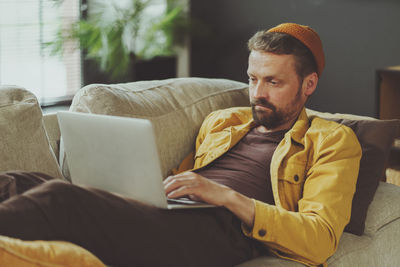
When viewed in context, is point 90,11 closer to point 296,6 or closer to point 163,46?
point 163,46

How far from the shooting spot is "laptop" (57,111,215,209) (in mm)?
1345

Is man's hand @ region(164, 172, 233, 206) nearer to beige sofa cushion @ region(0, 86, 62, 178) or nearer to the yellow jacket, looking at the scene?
the yellow jacket

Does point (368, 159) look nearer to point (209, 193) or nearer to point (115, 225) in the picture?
point (209, 193)

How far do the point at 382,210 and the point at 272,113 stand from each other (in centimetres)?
51

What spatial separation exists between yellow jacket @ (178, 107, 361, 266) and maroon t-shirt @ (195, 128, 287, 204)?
3 cm

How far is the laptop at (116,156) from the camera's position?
4.41ft

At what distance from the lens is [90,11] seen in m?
4.54

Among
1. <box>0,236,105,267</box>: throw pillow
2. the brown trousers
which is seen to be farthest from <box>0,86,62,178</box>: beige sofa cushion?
<box>0,236,105,267</box>: throw pillow

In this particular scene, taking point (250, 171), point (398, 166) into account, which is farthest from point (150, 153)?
point (398, 166)

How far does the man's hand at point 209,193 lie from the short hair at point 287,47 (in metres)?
0.60

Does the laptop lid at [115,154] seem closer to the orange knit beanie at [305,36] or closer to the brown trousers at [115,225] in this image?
the brown trousers at [115,225]

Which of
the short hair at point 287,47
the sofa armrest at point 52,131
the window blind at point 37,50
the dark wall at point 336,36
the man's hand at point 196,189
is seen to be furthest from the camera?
the window blind at point 37,50

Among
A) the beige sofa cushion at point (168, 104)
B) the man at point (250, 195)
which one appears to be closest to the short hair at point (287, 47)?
the man at point (250, 195)

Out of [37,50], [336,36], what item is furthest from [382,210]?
[37,50]
